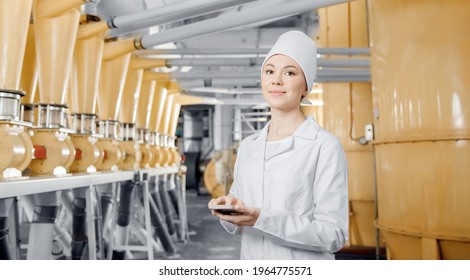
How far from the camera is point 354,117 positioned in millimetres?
4062

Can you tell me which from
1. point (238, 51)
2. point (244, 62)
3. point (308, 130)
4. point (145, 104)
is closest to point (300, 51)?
point (308, 130)

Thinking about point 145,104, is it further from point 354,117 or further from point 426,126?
point 426,126

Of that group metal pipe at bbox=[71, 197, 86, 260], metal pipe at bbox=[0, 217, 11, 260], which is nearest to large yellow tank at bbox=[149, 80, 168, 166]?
metal pipe at bbox=[71, 197, 86, 260]

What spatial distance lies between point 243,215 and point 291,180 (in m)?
0.16

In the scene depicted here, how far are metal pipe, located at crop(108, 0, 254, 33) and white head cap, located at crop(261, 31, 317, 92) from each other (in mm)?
1397

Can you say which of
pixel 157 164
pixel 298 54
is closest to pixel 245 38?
pixel 157 164

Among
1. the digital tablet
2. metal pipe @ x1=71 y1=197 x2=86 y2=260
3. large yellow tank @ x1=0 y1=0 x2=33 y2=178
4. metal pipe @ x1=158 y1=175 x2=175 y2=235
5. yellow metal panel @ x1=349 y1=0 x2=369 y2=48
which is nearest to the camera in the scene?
the digital tablet

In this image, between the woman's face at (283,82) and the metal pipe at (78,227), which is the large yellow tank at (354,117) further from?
the woman's face at (283,82)

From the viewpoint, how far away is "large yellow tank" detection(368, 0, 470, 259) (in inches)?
85.9

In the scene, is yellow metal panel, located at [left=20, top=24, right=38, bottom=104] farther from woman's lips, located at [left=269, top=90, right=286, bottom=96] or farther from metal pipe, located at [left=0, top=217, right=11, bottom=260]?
woman's lips, located at [left=269, top=90, right=286, bottom=96]

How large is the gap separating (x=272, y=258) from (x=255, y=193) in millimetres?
167

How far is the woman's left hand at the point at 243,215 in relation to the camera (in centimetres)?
95

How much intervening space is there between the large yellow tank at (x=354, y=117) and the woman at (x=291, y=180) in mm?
3024

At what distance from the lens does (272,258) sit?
3.61 ft
